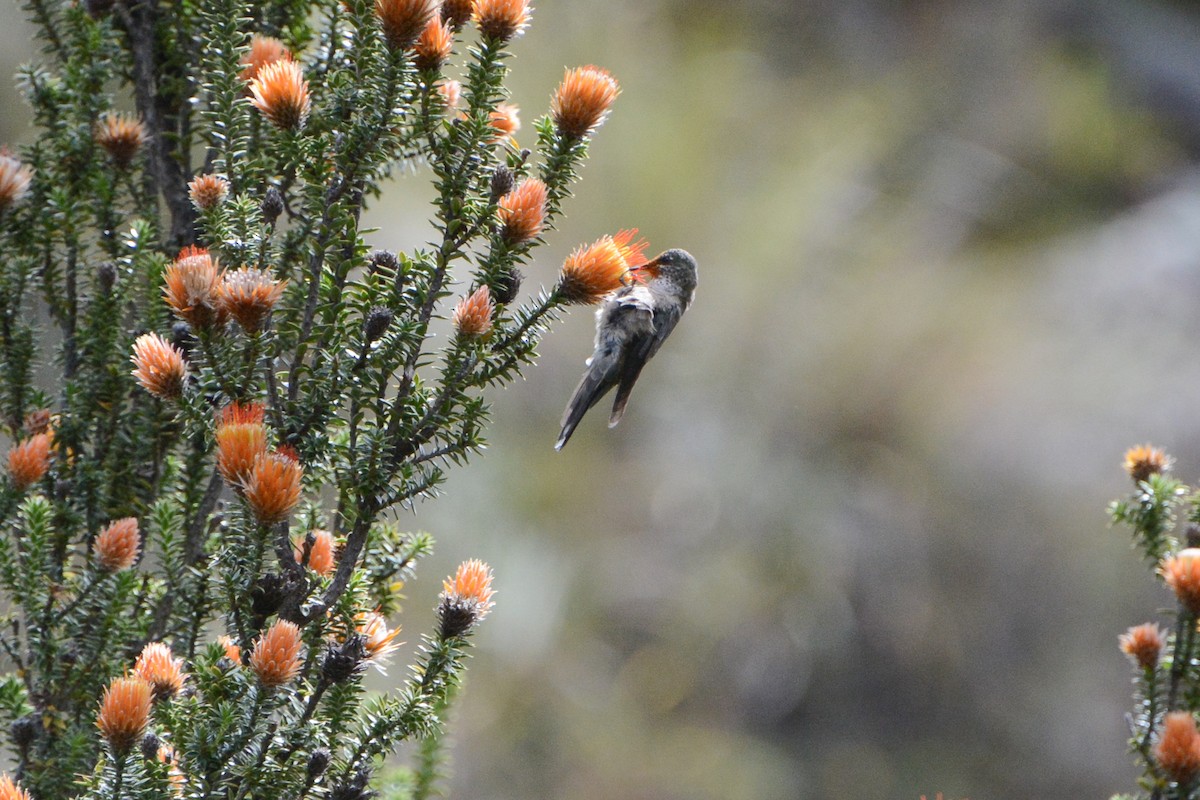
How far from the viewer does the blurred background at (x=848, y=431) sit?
19.9ft

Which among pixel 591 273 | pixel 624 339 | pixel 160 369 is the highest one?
pixel 624 339

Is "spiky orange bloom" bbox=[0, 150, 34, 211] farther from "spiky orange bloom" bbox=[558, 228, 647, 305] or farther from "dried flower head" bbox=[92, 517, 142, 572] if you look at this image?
"spiky orange bloom" bbox=[558, 228, 647, 305]

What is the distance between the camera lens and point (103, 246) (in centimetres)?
148

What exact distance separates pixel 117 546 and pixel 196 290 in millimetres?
481

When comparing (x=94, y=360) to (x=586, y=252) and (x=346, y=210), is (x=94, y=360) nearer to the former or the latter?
(x=346, y=210)

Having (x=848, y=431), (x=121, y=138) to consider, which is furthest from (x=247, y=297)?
(x=848, y=431)

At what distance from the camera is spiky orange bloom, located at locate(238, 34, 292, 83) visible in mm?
1241

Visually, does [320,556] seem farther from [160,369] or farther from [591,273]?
[591,273]

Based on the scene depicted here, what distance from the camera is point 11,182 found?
4.52 ft

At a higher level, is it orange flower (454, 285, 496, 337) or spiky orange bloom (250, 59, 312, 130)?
spiky orange bloom (250, 59, 312, 130)

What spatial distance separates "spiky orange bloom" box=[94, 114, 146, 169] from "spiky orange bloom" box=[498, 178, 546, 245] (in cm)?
68

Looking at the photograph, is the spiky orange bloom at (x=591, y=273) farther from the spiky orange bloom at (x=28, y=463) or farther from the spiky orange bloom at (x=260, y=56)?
the spiky orange bloom at (x=28, y=463)

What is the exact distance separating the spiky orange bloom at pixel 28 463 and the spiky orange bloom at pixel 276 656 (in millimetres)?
588

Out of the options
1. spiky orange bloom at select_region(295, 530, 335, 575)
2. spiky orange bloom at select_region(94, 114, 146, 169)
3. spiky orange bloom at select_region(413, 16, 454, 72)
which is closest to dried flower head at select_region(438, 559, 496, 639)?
spiky orange bloom at select_region(295, 530, 335, 575)
